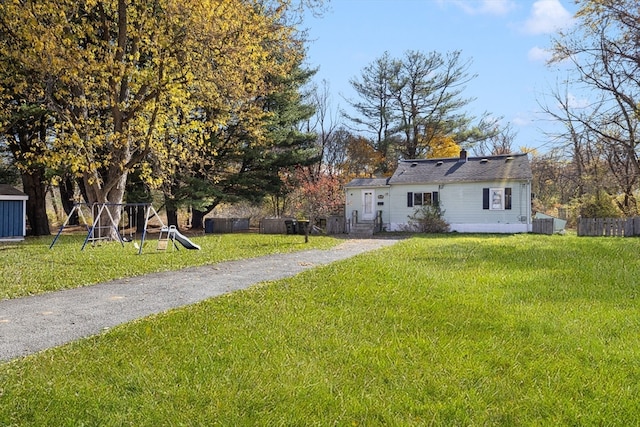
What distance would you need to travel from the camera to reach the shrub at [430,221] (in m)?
22.1

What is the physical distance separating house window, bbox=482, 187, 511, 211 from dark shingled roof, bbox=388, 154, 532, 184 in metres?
0.64

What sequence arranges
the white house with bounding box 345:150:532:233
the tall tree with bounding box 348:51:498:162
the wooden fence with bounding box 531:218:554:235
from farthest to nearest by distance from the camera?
the tall tree with bounding box 348:51:498:162
the white house with bounding box 345:150:532:233
the wooden fence with bounding box 531:218:554:235

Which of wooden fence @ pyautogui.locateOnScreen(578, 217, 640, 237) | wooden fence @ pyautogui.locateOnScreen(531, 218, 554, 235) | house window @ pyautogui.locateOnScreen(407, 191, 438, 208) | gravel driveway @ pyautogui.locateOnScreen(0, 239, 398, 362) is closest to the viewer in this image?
gravel driveway @ pyautogui.locateOnScreen(0, 239, 398, 362)

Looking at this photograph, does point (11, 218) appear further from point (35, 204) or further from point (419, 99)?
point (419, 99)

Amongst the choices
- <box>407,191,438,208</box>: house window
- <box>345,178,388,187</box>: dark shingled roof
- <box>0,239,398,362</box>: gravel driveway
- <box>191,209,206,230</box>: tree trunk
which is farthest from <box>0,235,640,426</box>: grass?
<box>191,209,206,230</box>: tree trunk

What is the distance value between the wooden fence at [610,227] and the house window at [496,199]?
3413 millimetres

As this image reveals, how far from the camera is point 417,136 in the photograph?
32438 mm

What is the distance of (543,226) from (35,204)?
2511 centimetres

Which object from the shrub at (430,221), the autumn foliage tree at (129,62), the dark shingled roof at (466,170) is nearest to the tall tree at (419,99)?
the dark shingled roof at (466,170)

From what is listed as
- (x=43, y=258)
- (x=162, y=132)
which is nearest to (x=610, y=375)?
(x=43, y=258)

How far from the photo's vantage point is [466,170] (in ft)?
75.6

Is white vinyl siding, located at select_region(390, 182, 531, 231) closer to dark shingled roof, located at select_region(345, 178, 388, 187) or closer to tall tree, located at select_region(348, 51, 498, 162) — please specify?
dark shingled roof, located at select_region(345, 178, 388, 187)

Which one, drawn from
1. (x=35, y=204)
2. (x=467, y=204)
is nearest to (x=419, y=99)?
(x=467, y=204)

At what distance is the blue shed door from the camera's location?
16.8 m
